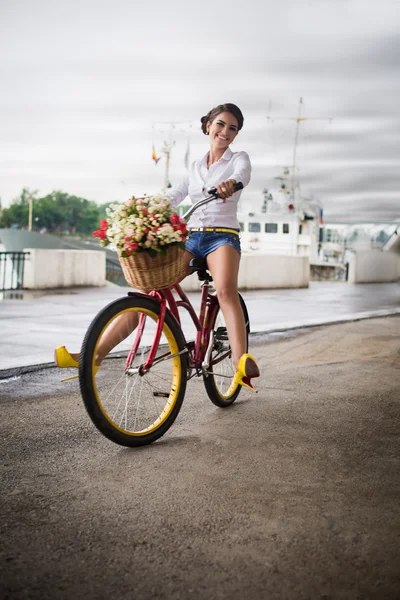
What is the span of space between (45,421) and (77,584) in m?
2.26

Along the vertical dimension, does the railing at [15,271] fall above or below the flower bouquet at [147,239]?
below

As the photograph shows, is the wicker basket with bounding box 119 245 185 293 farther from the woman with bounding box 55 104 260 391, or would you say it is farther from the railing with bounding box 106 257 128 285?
the railing with bounding box 106 257 128 285

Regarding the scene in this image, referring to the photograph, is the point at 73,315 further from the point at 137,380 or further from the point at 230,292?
the point at 137,380

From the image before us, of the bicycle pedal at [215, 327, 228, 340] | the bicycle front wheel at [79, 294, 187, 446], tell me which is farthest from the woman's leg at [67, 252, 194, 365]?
the bicycle pedal at [215, 327, 228, 340]

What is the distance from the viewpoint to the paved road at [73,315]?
7.66 meters

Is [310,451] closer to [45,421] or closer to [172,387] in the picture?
[172,387]

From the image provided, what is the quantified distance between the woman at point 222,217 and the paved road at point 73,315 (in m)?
0.38

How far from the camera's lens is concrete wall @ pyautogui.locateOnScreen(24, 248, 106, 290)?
56.6 feet

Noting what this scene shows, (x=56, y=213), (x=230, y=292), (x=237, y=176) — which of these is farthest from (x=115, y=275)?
(x=56, y=213)

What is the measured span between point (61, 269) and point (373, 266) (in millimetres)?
18855

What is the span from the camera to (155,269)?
394cm

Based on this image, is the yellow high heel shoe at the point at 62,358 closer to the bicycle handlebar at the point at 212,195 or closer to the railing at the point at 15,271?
the bicycle handlebar at the point at 212,195

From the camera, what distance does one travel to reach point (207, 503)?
3.17 metres

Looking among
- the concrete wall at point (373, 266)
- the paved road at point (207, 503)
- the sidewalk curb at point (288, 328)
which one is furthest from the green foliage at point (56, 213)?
the paved road at point (207, 503)
